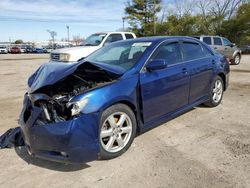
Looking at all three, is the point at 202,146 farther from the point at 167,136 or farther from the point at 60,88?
the point at 60,88

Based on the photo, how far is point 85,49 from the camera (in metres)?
11.4

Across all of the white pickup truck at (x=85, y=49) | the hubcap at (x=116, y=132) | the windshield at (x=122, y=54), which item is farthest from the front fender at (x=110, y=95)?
the white pickup truck at (x=85, y=49)

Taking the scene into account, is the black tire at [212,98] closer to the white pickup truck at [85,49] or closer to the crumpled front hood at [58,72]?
the crumpled front hood at [58,72]

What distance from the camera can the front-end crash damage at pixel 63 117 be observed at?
321 cm

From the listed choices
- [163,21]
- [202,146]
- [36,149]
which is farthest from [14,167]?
[163,21]

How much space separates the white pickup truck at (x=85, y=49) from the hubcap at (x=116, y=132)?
6875 millimetres

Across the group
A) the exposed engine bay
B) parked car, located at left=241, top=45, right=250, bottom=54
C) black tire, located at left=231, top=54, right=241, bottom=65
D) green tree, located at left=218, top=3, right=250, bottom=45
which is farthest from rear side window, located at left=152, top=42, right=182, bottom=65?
green tree, located at left=218, top=3, right=250, bottom=45

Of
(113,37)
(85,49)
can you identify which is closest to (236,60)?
(113,37)

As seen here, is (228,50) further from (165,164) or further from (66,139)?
(66,139)

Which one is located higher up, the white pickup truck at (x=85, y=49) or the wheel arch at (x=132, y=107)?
the white pickup truck at (x=85, y=49)

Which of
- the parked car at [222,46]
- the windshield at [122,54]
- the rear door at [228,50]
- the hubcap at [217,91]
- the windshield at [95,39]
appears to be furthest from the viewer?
the rear door at [228,50]

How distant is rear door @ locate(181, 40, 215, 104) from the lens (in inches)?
199

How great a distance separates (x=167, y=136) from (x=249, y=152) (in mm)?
1221

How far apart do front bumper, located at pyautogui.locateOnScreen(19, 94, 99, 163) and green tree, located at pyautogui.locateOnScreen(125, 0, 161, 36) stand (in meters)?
37.6
